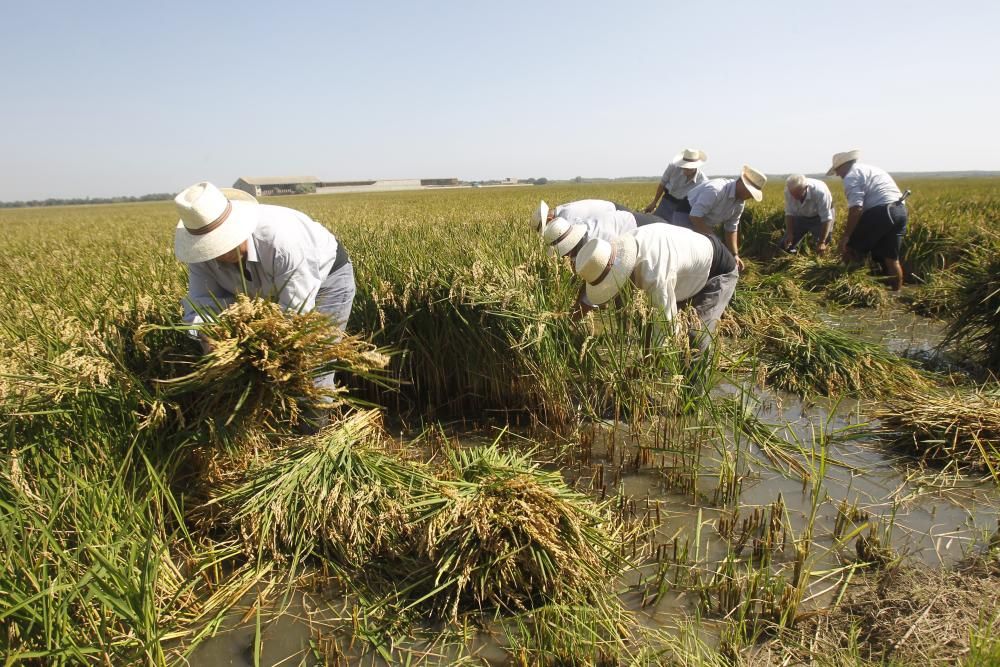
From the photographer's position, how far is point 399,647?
2.06 m

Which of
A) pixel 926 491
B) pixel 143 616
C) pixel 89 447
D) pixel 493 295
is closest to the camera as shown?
pixel 143 616

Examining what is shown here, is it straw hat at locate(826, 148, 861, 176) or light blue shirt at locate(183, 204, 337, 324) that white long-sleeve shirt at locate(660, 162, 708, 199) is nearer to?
straw hat at locate(826, 148, 861, 176)


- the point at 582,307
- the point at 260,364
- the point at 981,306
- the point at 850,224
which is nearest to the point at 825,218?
the point at 850,224

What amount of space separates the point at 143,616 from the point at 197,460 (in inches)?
32.4

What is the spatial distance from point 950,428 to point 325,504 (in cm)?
346

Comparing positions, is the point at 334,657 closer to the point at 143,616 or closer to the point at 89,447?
the point at 143,616

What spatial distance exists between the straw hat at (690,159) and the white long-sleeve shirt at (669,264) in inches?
130

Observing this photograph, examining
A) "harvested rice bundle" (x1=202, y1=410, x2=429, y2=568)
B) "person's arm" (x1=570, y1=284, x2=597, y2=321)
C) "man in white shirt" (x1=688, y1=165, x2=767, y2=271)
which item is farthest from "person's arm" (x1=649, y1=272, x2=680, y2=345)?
"man in white shirt" (x1=688, y1=165, x2=767, y2=271)

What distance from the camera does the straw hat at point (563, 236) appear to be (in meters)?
4.16

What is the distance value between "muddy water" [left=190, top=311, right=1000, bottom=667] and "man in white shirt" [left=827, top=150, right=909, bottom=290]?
3.90 meters

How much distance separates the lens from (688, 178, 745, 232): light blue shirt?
611 cm

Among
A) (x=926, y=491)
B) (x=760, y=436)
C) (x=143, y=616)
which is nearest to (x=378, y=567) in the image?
(x=143, y=616)

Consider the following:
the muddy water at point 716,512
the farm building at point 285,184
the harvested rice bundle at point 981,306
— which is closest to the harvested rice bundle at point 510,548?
the muddy water at point 716,512

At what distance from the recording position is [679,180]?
7.05 m
